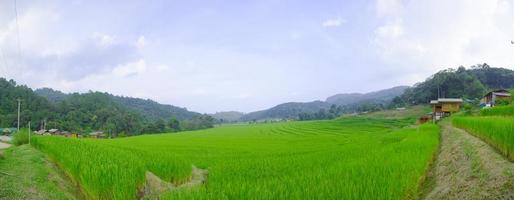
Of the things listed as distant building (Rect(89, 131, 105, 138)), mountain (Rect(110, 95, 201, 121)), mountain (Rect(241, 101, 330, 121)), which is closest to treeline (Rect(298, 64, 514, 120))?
distant building (Rect(89, 131, 105, 138))

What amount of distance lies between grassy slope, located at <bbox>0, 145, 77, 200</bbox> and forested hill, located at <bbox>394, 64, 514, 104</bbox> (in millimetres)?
56284

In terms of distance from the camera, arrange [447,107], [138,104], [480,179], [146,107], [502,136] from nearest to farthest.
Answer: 1. [480,179]
2. [502,136]
3. [447,107]
4. [146,107]
5. [138,104]

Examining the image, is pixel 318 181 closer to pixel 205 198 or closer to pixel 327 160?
pixel 205 198

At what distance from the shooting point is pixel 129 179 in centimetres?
534

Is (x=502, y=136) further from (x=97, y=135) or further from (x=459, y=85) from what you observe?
(x=459, y=85)

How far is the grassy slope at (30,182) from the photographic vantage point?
17.6 ft

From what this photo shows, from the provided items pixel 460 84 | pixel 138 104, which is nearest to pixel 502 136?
pixel 460 84

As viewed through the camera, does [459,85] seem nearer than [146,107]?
Yes

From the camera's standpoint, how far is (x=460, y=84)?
59344 millimetres

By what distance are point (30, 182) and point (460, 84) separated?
2562 inches

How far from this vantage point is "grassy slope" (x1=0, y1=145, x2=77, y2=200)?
5.37 m

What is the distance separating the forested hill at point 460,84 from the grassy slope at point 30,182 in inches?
2216

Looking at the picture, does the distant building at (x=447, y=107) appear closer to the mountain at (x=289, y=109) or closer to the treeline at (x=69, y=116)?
the treeline at (x=69, y=116)

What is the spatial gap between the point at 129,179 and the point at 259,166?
385cm
